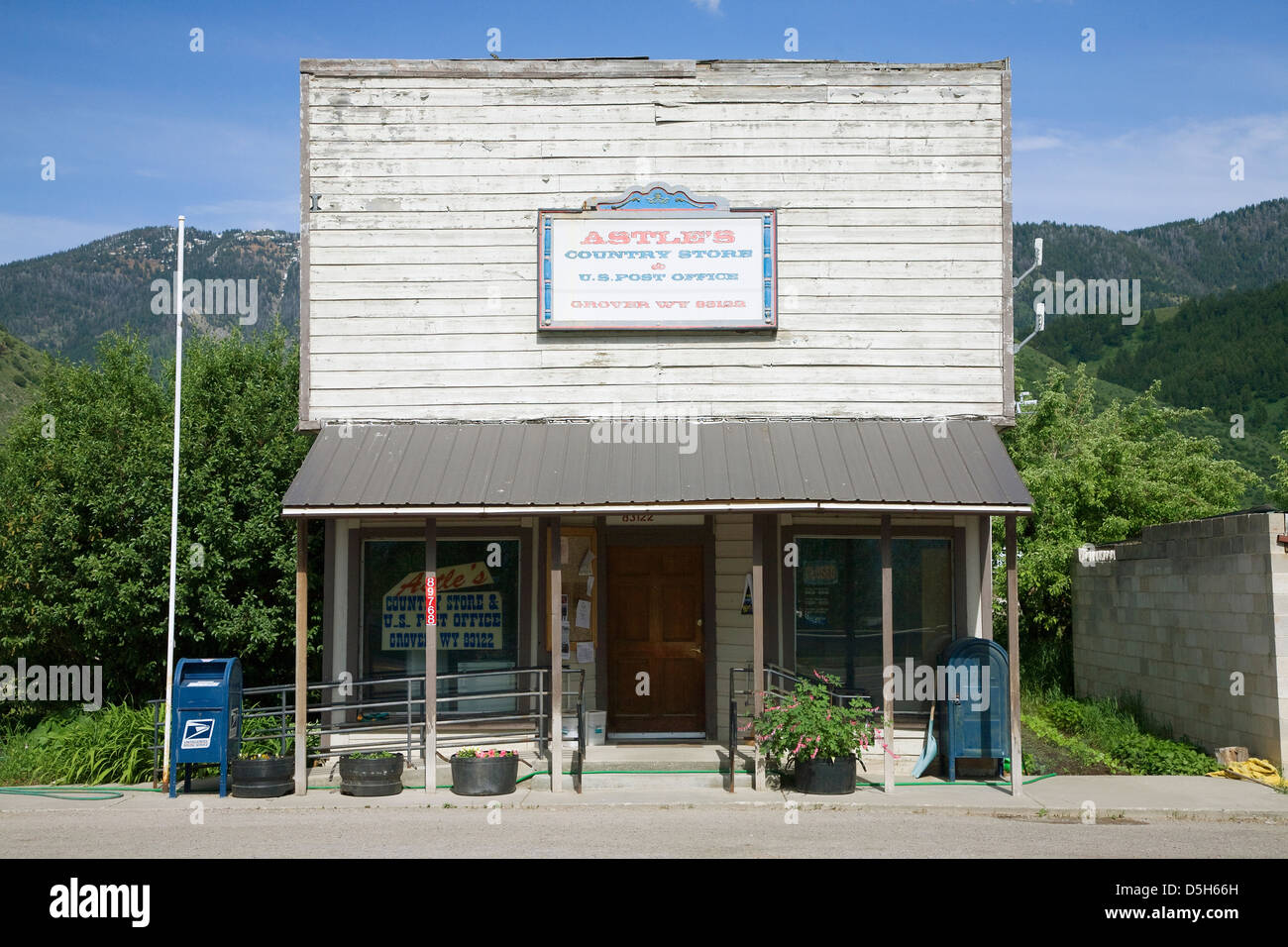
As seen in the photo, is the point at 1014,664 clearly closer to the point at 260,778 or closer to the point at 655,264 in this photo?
the point at 655,264

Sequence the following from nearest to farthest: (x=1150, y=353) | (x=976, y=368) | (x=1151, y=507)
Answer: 1. (x=976, y=368)
2. (x=1151, y=507)
3. (x=1150, y=353)

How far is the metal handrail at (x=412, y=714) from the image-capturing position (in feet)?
39.1

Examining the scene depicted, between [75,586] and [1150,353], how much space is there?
3483 inches

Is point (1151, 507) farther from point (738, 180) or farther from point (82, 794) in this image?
point (82, 794)

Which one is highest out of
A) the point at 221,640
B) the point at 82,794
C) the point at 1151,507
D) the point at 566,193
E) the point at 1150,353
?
the point at 1150,353

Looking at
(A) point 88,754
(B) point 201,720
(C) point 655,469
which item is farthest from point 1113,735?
(A) point 88,754

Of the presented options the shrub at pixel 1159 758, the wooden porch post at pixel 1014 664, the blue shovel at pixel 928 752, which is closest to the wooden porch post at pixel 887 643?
the blue shovel at pixel 928 752

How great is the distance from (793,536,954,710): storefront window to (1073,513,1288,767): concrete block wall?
3.02 metres

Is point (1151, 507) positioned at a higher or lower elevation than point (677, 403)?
lower

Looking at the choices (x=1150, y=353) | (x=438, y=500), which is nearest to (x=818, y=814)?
(x=438, y=500)

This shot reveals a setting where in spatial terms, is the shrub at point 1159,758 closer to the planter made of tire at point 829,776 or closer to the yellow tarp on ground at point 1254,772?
the yellow tarp on ground at point 1254,772

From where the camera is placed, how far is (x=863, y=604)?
12.5 meters

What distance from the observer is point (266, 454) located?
15.0 metres

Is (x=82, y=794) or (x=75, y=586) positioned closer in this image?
(x=82, y=794)
